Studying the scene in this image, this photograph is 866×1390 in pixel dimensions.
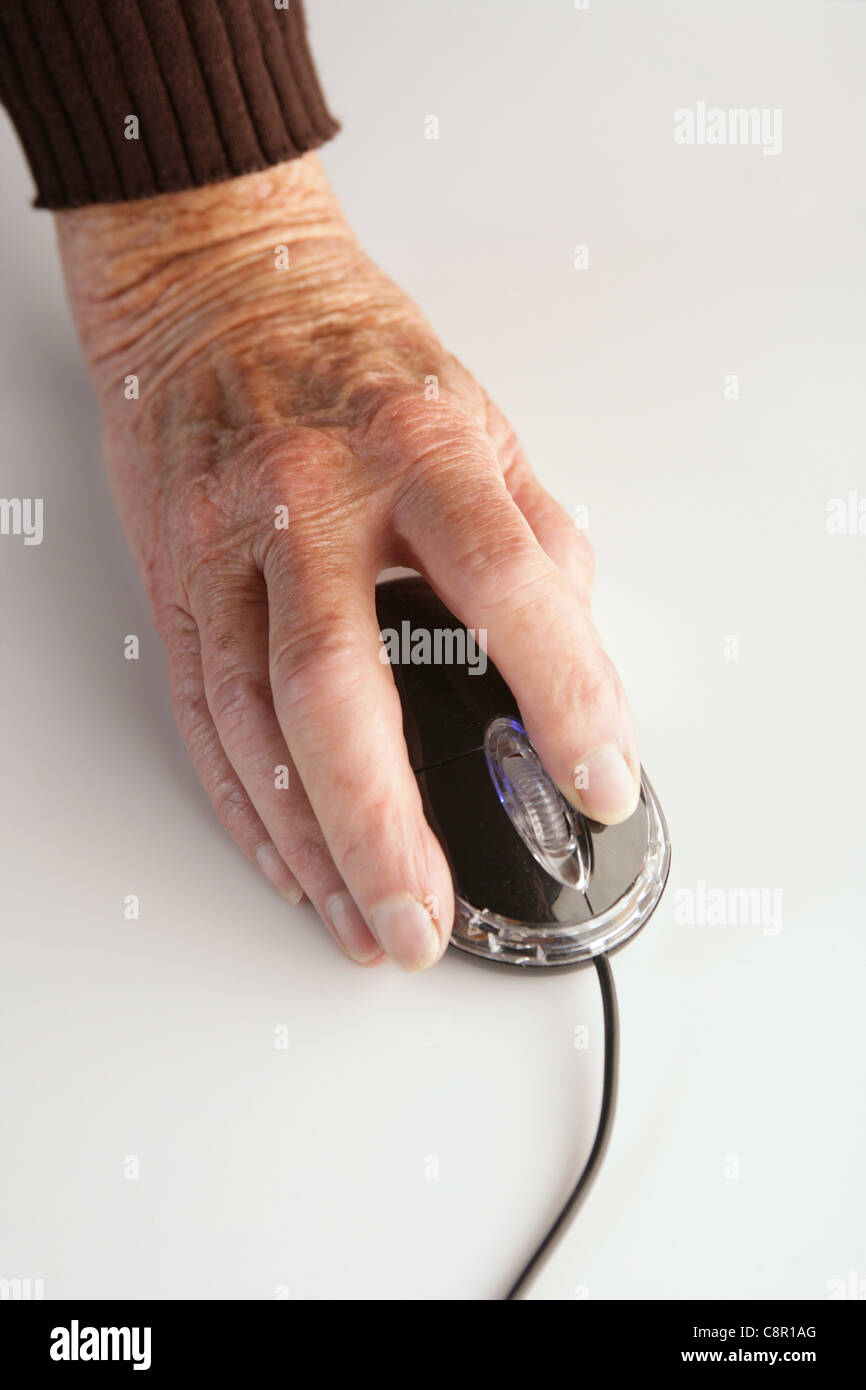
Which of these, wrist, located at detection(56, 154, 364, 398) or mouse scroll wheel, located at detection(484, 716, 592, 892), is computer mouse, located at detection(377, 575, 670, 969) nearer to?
mouse scroll wheel, located at detection(484, 716, 592, 892)

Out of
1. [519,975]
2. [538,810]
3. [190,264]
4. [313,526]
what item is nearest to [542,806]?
[538,810]

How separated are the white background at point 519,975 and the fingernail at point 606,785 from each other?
11cm

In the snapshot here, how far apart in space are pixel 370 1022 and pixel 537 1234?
0.15 metres

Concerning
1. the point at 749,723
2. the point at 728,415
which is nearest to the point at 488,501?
the point at 749,723

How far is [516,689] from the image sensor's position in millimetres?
639

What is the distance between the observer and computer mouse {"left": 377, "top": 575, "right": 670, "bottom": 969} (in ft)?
2.15

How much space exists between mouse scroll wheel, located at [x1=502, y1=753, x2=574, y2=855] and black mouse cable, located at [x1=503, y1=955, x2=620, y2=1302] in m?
0.07

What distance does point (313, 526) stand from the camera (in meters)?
0.73

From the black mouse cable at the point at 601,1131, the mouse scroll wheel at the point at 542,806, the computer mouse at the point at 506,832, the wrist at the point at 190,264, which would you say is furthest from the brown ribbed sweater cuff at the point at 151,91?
the black mouse cable at the point at 601,1131

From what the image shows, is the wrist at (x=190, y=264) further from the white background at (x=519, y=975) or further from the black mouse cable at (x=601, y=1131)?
the black mouse cable at (x=601, y=1131)

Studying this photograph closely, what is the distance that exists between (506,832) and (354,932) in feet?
0.36

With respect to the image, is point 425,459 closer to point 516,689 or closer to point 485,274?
point 516,689

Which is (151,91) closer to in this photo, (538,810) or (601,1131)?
(538,810)

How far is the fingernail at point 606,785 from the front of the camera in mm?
615
